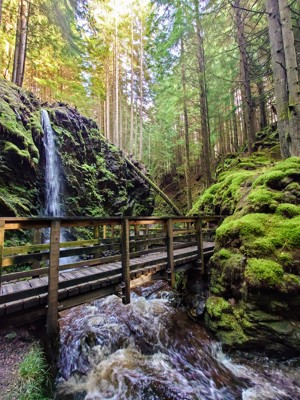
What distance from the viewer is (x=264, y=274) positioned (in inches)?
155

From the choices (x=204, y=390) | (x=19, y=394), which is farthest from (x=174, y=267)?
(x=19, y=394)

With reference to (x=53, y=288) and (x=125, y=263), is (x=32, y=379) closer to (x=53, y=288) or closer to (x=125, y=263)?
(x=53, y=288)

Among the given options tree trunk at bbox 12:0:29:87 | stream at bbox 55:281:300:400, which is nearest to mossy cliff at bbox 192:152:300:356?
stream at bbox 55:281:300:400

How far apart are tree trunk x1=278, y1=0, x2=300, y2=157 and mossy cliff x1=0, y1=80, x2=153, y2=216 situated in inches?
360

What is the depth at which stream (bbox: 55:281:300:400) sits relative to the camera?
3.45 m

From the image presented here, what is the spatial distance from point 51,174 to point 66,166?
108 centimetres

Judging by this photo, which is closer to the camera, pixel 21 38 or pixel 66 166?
pixel 21 38

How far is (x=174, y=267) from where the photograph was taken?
542 centimetres

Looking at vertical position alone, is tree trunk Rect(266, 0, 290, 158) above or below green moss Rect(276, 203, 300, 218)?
above

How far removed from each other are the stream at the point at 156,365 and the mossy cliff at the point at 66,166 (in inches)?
190

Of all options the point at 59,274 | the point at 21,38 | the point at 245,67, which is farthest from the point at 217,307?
the point at 21,38

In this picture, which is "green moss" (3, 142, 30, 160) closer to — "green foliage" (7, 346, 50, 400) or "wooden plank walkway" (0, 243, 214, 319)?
"wooden plank walkway" (0, 243, 214, 319)

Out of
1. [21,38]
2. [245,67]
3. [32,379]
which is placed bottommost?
[32,379]

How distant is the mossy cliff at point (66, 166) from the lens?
816 centimetres
